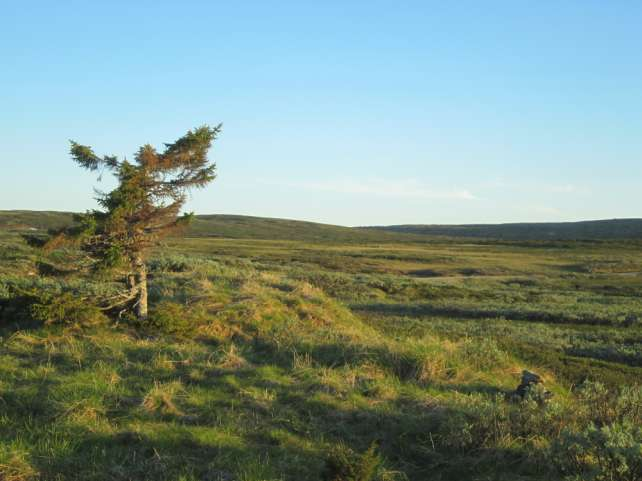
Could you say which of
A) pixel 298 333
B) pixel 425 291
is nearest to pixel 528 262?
pixel 425 291

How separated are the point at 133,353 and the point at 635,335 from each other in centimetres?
1802

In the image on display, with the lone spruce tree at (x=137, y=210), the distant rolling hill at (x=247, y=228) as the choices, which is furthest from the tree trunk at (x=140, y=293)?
the distant rolling hill at (x=247, y=228)

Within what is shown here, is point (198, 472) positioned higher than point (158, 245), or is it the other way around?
point (158, 245)

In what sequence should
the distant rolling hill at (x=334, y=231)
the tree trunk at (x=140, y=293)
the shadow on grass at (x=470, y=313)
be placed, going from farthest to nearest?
the distant rolling hill at (x=334, y=231) < the shadow on grass at (x=470, y=313) < the tree trunk at (x=140, y=293)

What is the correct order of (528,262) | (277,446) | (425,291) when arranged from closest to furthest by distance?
(277,446), (425,291), (528,262)

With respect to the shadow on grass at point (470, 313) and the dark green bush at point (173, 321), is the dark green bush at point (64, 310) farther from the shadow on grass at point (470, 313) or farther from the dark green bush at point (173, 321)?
the shadow on grass at point (470, 313)

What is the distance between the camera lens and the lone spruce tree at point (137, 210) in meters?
10.4

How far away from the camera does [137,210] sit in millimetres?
11148


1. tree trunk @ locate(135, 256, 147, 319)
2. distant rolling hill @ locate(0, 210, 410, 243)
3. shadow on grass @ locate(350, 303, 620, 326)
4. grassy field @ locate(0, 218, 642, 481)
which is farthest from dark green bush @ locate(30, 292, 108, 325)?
distant rolling hill @ locate(0, 210, 410, 243)

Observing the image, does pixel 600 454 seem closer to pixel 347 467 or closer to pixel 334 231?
pixel 347 467

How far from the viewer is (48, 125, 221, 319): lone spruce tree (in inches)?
410

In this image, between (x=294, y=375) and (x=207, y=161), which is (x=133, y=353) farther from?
(x=207, y=161)

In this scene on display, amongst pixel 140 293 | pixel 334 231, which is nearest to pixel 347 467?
pixel 140 293

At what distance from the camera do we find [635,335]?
19.5 m
